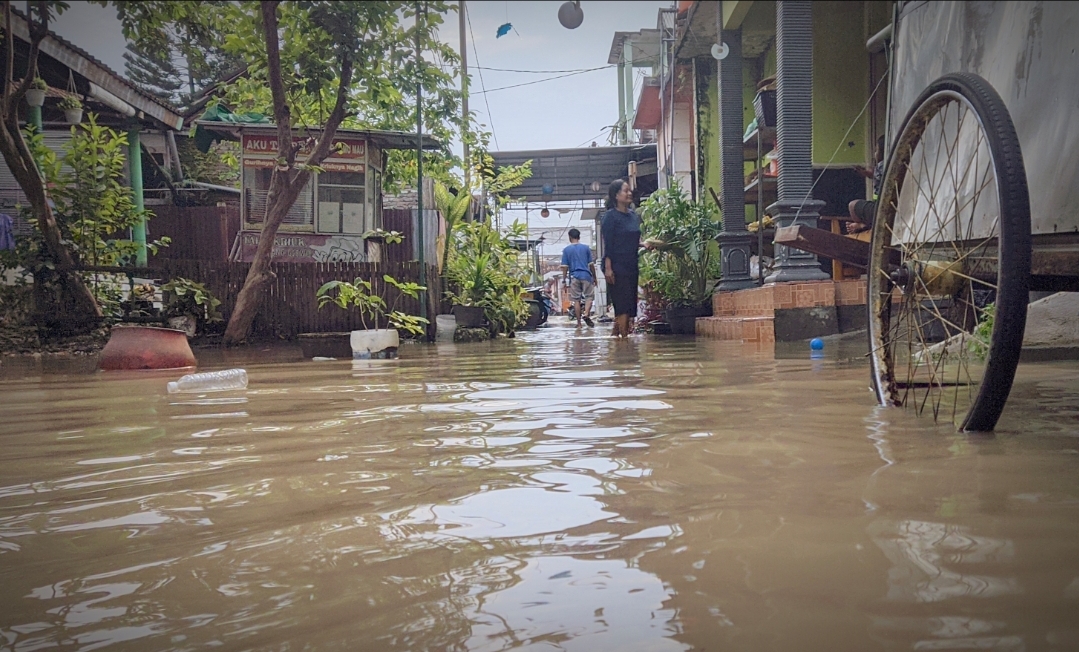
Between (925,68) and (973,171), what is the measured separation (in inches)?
24.4

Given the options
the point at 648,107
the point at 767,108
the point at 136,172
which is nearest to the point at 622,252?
the point at 767,108

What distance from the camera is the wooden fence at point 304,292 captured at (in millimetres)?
9680

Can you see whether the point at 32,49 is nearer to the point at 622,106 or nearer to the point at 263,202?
the point at 263,202

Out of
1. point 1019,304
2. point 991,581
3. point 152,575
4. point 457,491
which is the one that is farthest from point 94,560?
point 1019,304

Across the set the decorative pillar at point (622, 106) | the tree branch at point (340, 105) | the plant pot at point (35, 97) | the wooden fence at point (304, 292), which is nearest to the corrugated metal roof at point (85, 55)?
the plant pot at point (35, 97)

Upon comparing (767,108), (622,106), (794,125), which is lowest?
(794,125)

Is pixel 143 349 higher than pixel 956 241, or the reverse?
pixel 956 241

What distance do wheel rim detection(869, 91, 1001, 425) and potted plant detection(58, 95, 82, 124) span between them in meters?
7.94

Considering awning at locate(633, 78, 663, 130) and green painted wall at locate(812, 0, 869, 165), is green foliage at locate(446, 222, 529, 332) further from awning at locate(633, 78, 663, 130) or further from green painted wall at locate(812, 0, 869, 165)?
awning at locate(633, 78, 663, 130)

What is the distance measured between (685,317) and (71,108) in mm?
7163

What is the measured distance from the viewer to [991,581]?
0.98 m

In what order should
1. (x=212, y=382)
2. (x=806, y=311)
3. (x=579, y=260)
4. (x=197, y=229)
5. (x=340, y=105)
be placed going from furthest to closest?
1. (x=579, y=260)
2. (x=197, y=229)
3. (x=340, y=105)
4. (x=806, y=311)
5. (x=212, y=382)

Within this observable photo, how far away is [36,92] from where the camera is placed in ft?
24.1

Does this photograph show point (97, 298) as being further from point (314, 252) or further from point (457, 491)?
point (457, 491)
